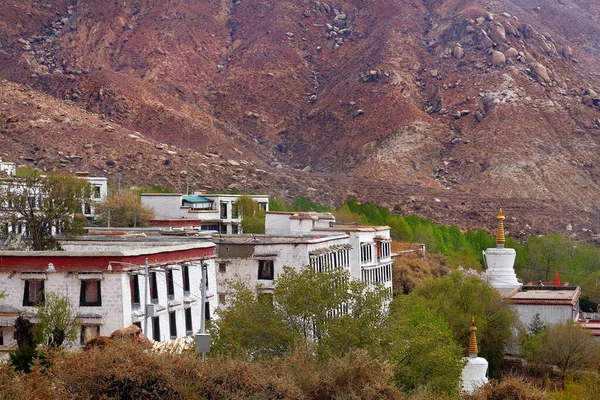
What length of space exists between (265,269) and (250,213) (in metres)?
39.5

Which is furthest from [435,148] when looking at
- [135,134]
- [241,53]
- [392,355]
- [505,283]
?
[392,355]

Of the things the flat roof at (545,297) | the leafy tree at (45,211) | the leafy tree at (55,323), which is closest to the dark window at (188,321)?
the leafy tree at (55,323)

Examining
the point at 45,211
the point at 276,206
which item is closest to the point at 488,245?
the point at 276,206

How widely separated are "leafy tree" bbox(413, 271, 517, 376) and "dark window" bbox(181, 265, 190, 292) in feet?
56.4

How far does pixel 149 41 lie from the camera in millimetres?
189500

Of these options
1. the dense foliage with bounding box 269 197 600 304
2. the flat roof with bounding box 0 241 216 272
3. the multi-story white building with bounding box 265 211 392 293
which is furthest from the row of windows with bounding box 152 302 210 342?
the dense foliage with bounding box 269 197 600 304

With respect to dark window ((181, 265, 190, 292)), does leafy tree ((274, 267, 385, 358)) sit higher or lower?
lower

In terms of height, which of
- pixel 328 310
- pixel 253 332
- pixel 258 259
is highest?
pixel 258 259

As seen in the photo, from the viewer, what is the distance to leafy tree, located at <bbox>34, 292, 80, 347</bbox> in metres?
32.6

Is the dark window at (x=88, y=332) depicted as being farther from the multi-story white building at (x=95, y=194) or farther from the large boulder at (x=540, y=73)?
the large boulder at (x=540, y=73)

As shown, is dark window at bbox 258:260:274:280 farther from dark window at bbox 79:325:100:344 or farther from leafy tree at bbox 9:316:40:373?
leafy tree at bbox 9:316:40:373

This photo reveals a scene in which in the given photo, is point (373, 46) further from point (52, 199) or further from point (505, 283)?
point (52, 199)

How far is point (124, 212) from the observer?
2931 inches

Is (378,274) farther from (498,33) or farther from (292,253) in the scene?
(498,33)
